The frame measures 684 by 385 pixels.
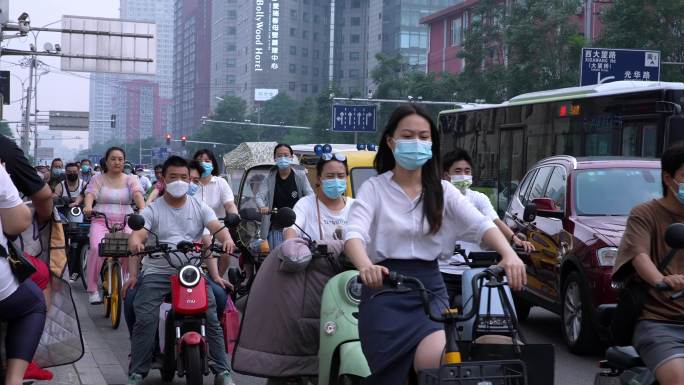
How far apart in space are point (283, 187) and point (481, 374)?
8.24 metres

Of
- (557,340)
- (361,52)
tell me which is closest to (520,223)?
(557,340)

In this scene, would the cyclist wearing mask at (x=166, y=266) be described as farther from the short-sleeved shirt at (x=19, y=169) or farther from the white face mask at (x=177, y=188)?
the short-sleeved shirt at (x=19, y=169)

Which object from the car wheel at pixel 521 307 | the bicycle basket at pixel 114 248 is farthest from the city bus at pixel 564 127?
the bicycle basket at pixel 114 248

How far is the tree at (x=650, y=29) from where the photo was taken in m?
33.2

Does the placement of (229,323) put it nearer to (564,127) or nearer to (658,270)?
(658,270)

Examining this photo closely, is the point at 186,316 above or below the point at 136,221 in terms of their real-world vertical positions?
below

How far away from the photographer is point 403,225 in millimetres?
4676

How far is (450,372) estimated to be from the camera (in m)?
3.94

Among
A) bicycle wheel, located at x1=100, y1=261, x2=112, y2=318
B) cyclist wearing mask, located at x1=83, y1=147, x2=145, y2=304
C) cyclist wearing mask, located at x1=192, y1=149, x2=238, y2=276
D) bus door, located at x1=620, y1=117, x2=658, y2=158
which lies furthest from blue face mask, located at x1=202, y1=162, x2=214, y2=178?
bus door, located at x1=620, y1=117, x2=658, y2=158

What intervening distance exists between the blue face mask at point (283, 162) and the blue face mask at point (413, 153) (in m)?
7.31

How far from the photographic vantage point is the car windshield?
10.5 m

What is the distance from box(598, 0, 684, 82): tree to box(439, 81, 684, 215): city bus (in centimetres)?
1154

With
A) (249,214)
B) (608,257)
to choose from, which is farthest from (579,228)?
(249,214)

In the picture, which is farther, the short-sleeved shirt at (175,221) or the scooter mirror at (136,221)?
the short-sleeved shirt at (175,221)
